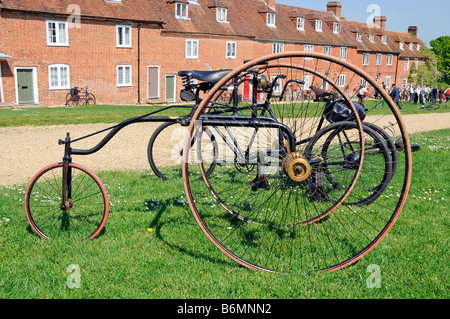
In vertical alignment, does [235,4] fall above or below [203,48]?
above

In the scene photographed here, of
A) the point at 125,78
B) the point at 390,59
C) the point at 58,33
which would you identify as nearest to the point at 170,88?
the point at 125,78

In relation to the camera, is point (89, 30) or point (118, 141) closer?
point (118, 141)

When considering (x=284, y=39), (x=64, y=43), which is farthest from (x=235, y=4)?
(x=64, y=43)

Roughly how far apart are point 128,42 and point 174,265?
28.3 meters

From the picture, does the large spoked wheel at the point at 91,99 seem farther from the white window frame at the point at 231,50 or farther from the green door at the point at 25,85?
the white window frame at the point at 231,50

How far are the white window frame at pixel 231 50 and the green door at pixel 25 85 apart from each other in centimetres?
1645

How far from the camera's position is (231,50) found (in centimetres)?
3681

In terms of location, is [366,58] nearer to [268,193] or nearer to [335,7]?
A: [335,7]

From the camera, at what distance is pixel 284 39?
41094 millimetres

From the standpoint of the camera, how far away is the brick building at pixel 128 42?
25125 mm

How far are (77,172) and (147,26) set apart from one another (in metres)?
24.8

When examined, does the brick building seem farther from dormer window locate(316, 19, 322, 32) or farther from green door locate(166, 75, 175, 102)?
dormer window locate(316, 19, 322, 32)

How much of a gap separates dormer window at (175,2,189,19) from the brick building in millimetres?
73

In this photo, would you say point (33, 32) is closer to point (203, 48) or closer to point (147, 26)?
point (147, 26)
